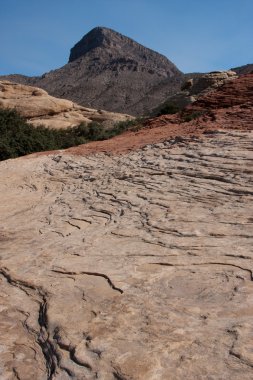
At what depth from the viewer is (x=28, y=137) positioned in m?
17.2

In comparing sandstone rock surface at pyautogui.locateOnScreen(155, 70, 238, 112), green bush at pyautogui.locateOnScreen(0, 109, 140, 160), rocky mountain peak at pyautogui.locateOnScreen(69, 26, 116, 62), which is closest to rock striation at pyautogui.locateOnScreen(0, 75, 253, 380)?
green bush at pyautogui.locateOnScreen(0, 109, 140, 160)

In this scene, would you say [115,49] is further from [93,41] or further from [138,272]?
[138,272]

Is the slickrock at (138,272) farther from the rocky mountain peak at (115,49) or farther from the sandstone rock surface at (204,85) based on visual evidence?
the rocky mountain peak at (115,49)

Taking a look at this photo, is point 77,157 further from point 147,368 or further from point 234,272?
point 147,368

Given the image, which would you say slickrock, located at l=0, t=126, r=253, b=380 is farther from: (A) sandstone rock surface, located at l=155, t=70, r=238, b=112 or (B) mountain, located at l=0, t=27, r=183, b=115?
(B) mountain, located at l=0, t=27, r=183, b=115

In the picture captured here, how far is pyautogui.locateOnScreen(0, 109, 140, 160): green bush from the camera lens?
650 inches

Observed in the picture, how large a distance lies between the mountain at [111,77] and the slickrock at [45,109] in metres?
19.1

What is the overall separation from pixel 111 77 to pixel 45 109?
141 ft

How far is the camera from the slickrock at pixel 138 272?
2.87 m

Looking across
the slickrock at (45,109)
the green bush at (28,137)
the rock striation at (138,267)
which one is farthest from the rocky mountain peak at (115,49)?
the rock striation at (138,267)

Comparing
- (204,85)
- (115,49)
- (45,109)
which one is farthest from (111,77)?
(204,85)

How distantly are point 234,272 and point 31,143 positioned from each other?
14.2 metres

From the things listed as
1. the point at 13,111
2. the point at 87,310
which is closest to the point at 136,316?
the point at 87,310

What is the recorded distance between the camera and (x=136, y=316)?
336 cm
